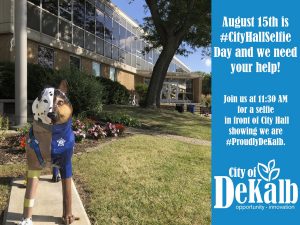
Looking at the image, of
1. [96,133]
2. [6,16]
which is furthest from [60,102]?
[6,16]

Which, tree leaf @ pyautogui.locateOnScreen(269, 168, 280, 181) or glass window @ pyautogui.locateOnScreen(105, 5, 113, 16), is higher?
glass window @ pyautogui.locateOnScreen(105, 5, 113, 16)

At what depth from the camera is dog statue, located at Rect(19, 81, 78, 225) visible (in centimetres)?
379

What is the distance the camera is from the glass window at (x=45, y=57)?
17734 millimetres

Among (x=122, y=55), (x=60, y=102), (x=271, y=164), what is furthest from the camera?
(x=122, y=55)

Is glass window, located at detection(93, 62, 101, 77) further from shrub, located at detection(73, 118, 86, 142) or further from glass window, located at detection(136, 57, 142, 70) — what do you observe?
shrub, located at detection(73, 118, 86, 142)

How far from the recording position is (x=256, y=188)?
12.3 ft

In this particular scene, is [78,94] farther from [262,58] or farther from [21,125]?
[262,58]

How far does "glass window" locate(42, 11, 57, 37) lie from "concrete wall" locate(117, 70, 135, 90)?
406 inches

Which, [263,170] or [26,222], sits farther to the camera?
[26,222]

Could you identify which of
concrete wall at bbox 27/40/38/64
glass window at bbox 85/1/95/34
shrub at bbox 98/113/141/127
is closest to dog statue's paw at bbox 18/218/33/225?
shrub at bbox 98/113/141/127

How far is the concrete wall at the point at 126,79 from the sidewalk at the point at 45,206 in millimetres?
23444

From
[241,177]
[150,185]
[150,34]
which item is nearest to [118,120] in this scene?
[150,185]

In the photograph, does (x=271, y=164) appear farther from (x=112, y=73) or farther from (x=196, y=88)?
(x=196, y=88)

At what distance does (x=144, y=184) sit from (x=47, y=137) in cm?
217
